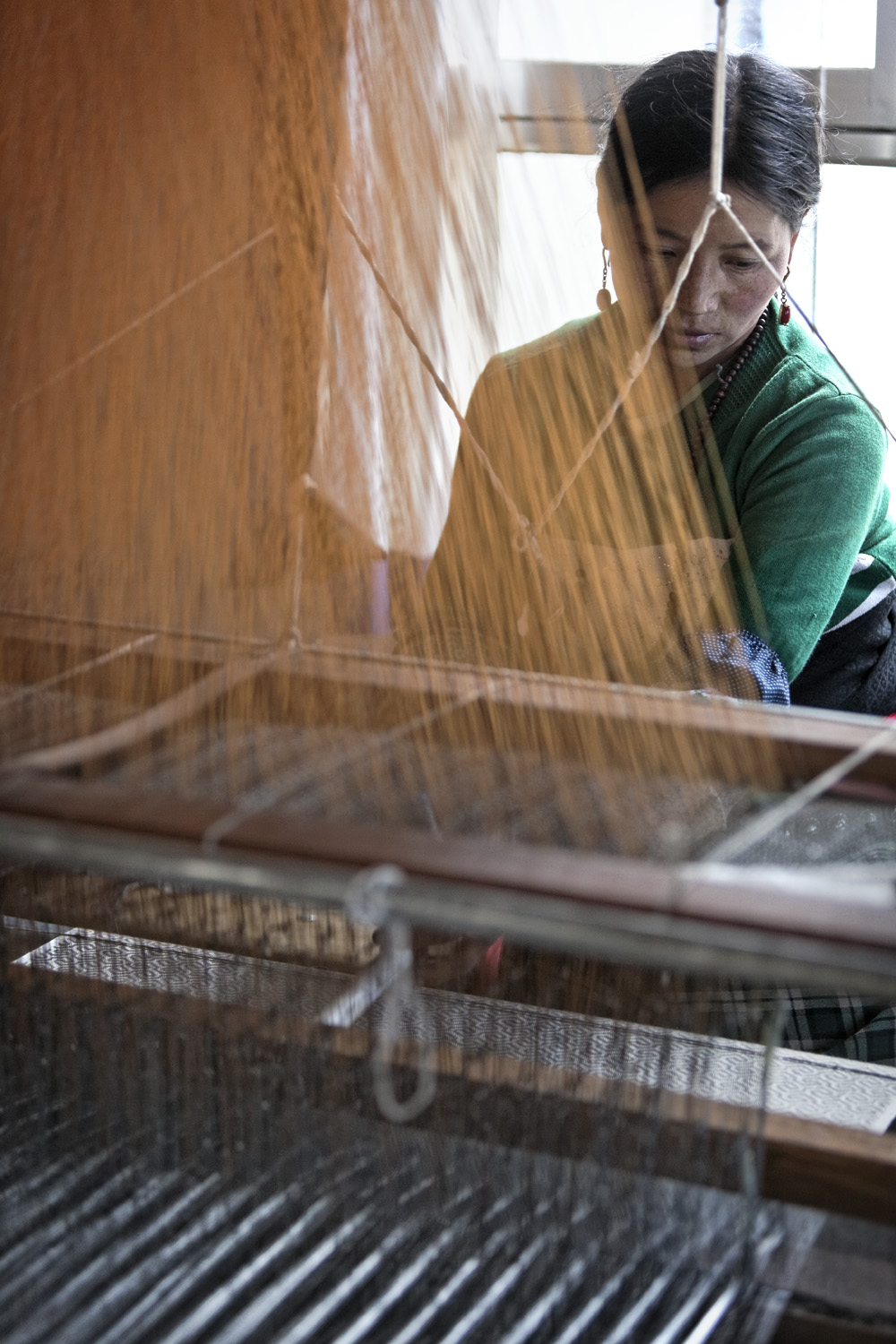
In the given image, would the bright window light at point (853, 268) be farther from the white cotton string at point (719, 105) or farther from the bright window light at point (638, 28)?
the white cotton string at point (719, 105)

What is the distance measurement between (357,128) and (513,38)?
1.57m

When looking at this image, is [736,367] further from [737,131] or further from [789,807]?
[789,807]

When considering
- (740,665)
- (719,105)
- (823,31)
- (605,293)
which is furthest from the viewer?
(823,31)

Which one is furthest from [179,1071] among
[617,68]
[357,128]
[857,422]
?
[617,68]

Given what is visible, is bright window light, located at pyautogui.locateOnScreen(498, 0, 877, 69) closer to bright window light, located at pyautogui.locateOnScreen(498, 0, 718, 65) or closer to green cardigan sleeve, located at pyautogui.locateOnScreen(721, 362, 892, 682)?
bright window light, located at pyautogui.locateOnScreen(498, 0, 718, 65)

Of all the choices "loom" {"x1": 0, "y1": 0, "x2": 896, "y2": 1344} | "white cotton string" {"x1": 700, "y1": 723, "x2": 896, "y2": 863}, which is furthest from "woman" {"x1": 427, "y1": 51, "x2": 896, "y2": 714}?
"white cotton string" {"x1": 700, "y1": 723, "x2": 896, "y2": 863}

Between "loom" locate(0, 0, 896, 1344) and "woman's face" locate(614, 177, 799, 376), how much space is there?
0.32 metres

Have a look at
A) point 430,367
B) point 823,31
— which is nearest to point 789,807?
point 430,367

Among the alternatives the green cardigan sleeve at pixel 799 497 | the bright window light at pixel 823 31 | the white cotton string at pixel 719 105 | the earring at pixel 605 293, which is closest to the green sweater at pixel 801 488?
the green cardigan sleeve at pixel 799 497

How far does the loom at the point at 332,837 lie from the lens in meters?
0.81

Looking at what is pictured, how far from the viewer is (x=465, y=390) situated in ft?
5.04

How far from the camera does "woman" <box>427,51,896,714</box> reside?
4.83ft

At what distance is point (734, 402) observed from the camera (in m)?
1.67

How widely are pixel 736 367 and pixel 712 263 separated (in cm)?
19
